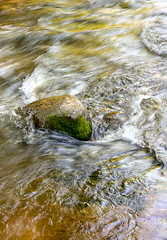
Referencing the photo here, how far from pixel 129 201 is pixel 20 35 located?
6.86 m

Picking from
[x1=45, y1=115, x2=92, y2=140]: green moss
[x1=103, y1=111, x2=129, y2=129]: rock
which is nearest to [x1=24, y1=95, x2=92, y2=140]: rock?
[x1=45, y1=115, x2=92, y2=140]: green moss

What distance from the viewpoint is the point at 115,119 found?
4496mm

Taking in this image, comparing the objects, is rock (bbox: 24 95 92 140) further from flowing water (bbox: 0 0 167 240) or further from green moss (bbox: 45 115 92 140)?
flowing water (bbox: 0 0 167 240)

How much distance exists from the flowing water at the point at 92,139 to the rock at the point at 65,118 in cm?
15

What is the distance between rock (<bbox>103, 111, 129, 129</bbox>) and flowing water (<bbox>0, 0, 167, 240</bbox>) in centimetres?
5

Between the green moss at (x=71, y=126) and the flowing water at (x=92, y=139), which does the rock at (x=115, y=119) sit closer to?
the flowing water at (x=92, y=139)

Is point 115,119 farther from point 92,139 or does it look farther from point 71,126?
point 71,126

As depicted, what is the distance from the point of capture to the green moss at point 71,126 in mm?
4145

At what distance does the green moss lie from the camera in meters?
4.14

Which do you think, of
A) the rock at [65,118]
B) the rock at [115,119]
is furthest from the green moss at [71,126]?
the rock at [115,119]

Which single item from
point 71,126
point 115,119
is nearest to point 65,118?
point 71,126

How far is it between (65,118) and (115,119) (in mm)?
883

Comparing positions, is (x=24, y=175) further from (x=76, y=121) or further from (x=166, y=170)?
(x=166, y=170)

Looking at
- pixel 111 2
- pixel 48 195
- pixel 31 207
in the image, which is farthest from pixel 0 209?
pixel 111 2
